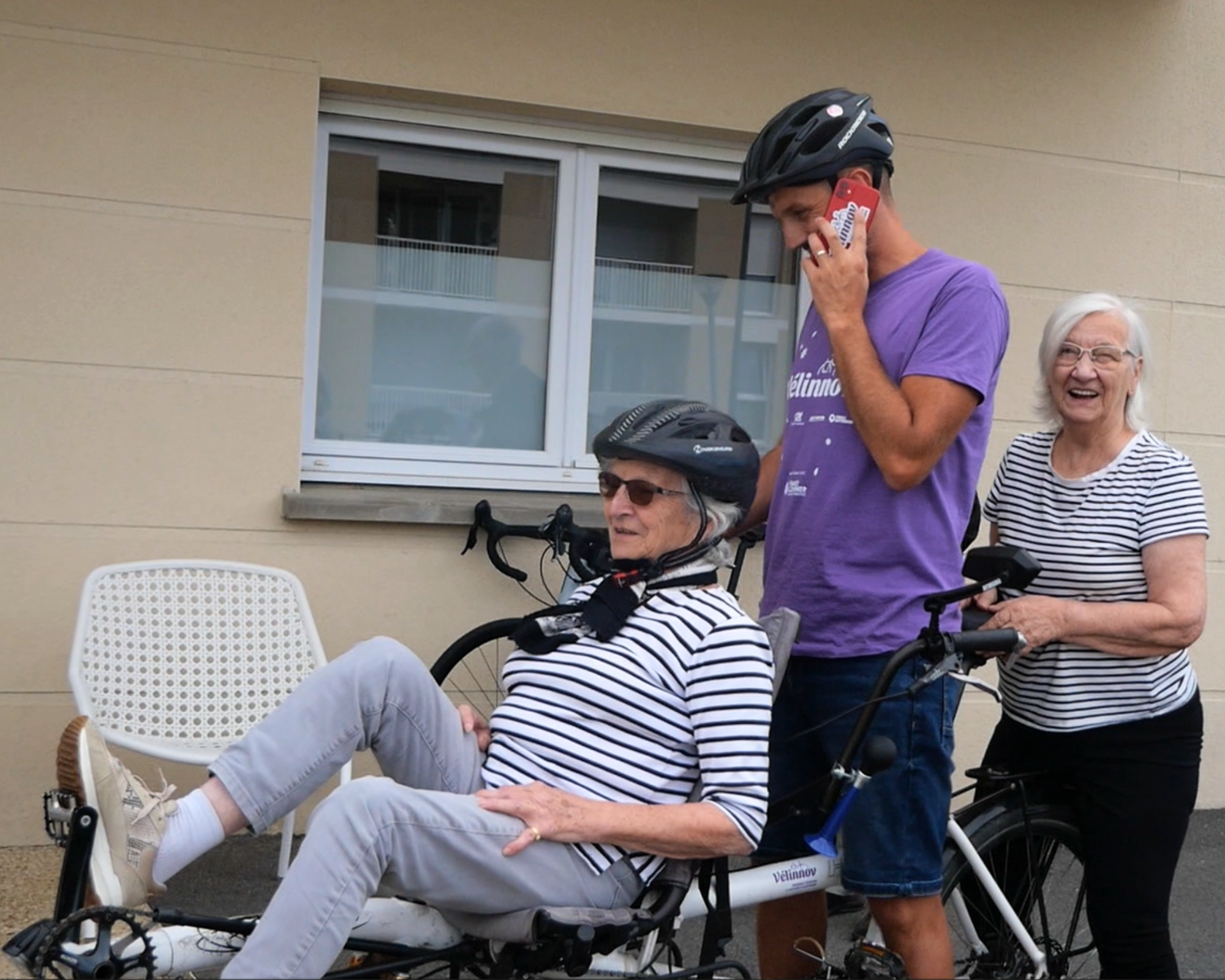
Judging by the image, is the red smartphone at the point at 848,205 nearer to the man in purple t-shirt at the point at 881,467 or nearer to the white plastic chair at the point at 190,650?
the man in purple t-shirt at the point at 881,467

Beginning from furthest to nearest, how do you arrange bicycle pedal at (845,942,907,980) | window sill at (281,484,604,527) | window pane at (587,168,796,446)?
window pane at (587,168,796,446) → window sill at (281,484,604,527) → bicycle pedal at (845,942,907,980)

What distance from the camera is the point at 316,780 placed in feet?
7.69

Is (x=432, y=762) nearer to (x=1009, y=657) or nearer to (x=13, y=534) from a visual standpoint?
(x=1009, y=657)

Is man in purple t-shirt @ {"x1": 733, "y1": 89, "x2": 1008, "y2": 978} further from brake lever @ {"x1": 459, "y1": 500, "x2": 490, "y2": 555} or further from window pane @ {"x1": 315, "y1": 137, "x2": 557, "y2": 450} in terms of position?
window pane @ {"x1": 315, "y1": 137, "x2": 557, "y2": 450}

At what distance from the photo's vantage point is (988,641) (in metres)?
2.63

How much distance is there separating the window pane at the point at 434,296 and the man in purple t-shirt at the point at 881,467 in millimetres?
2512

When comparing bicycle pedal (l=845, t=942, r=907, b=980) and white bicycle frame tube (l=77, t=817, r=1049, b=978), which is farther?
bicycle pedal (l=845, t=942, r=907, b=980)

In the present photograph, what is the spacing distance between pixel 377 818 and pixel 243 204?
2.93 m

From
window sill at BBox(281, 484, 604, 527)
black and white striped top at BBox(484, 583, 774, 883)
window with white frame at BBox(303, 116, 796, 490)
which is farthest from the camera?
window with white frame at BBox(303, 116, 796, 490)

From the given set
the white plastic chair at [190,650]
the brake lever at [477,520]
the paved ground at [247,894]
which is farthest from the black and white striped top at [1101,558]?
the brake lever at [477,520]

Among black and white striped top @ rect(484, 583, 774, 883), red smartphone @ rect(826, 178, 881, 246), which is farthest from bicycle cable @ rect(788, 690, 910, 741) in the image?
red smartphone @ rect(826, 178, 881, 246)

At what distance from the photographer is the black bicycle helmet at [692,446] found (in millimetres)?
2541

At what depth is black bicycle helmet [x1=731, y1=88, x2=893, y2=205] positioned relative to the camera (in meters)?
2.61

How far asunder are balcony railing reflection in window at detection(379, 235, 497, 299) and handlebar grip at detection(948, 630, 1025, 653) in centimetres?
291
